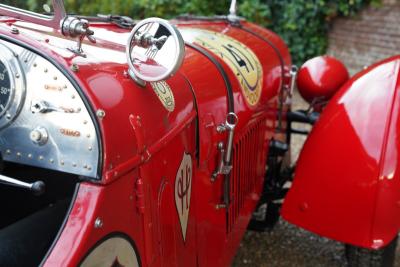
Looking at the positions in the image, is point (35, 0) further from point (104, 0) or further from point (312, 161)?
point (104, 0)

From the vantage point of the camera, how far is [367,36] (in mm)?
6719

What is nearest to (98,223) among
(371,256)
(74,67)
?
(74,67)

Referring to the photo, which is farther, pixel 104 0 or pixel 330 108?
pixel 104 0

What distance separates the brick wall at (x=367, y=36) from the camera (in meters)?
6.34

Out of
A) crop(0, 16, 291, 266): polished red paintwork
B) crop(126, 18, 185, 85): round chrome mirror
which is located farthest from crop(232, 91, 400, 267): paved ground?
crop(126, 18, 185, 85): round chrome mirror

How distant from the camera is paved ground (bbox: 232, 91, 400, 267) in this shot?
294cm

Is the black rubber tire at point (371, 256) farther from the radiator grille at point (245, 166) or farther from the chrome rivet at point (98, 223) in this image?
the chrome rivet at point (98, 223)

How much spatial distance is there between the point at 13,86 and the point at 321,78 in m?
2.25

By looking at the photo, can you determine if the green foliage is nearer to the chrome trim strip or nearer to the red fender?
the red fender

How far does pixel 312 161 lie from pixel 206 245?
829mm

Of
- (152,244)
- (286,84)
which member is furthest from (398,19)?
(152,244)

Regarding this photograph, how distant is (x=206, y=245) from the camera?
1.72 metres

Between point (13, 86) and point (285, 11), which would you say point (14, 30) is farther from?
point (285, 11)

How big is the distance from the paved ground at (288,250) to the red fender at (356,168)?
0.73m
